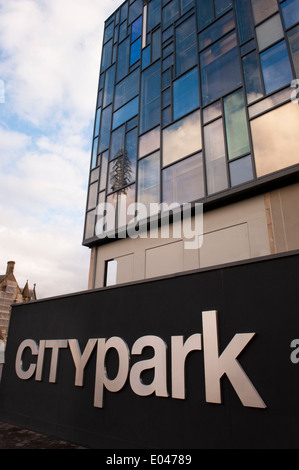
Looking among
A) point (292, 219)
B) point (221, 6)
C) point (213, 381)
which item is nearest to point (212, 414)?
point (213, 381)

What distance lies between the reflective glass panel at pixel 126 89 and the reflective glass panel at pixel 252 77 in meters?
6.41

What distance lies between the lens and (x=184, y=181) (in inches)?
468

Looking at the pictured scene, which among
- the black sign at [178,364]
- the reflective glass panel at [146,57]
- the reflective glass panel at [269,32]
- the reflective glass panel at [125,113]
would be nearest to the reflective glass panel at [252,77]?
the reflective glass panel at [269,32]

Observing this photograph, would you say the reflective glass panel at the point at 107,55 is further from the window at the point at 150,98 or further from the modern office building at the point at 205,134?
the window at the point at 150,98

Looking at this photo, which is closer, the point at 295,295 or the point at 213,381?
the point at 295,295

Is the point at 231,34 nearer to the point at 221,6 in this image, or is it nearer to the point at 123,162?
the point at 221,6

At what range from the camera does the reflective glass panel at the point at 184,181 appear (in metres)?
11.4

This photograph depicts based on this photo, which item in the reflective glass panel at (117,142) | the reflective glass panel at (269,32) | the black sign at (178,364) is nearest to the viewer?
the black sign at (178,364)

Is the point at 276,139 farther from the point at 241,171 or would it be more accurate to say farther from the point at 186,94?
the point at 186,94

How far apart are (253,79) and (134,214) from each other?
7012mm

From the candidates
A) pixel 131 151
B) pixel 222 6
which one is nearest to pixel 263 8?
Result: pixel 222 6

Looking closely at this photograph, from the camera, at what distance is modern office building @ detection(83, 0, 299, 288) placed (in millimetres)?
9617

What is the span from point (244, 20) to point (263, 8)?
76 cm

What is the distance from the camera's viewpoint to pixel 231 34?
12070mm
